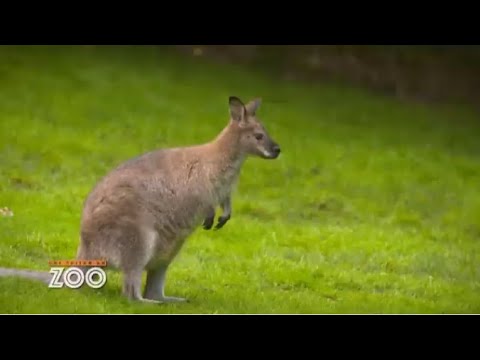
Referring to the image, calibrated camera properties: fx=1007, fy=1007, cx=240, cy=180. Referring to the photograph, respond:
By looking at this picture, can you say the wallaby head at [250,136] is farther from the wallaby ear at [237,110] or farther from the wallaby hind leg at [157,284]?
the wallaby hind leg at [157,284]

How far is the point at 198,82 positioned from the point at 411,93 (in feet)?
15.1

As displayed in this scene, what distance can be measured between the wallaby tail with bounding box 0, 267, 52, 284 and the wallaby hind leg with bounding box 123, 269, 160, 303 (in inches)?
35.3

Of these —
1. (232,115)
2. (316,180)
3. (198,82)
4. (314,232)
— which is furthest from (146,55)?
(232,115)

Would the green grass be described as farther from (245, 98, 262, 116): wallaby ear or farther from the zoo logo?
(245, 98, 262, 116): wallaby ear

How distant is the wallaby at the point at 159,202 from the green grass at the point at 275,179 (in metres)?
0.51

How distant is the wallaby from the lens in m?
10.7

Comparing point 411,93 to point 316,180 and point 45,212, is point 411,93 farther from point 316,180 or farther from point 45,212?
point 45,212

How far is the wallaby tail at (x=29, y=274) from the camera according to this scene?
11.2m

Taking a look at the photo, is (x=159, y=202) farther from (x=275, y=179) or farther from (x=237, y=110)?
(x=275, y=179)

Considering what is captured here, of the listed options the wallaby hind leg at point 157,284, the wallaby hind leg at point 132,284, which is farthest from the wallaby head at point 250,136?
the wallaby hind leg at point 132,284

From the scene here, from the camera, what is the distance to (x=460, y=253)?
1623 centimetres

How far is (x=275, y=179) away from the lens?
19203 millimetres

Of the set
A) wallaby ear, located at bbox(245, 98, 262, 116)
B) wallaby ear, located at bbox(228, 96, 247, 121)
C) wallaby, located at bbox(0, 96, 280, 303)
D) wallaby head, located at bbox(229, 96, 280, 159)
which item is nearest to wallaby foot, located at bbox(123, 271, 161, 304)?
wallaby, located at bbox(0, 96, 280, 303)

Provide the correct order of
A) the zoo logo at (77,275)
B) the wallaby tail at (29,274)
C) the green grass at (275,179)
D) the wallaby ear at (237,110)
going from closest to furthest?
the zoo logo at (77,275) < the wallaby tail at (29,274) < the wallaby ear at (237,110) < the green grass at (275,179)
